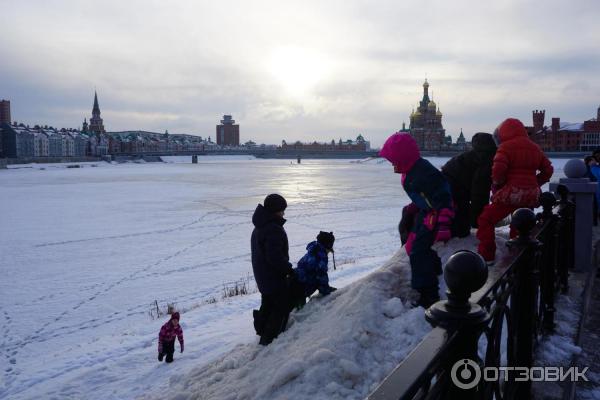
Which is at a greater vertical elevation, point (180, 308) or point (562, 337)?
point (562, 337)

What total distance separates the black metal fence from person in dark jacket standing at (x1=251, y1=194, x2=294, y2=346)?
6.78 feet

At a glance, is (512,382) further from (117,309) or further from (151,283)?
(151,283)

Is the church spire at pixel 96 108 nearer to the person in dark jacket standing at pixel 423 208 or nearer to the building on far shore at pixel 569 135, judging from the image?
the building on far shore at pixel 569 135

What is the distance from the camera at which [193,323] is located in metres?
7.49

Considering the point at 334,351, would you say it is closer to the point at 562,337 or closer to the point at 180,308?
the point at 562,337

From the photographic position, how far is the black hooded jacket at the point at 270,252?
479 cm

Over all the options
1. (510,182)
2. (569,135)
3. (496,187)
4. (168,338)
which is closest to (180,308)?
(168,338)

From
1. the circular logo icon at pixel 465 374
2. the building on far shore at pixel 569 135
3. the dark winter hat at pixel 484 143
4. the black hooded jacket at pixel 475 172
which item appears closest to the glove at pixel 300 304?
the black hooded jacket at pixel 475 172

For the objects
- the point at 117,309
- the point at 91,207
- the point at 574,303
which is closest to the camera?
the point at 574,303

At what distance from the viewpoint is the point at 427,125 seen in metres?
131

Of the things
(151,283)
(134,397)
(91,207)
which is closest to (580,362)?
(134,397)

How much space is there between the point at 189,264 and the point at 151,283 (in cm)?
175

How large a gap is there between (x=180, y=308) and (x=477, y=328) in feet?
26.8

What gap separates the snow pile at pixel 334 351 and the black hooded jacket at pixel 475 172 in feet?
3.35
